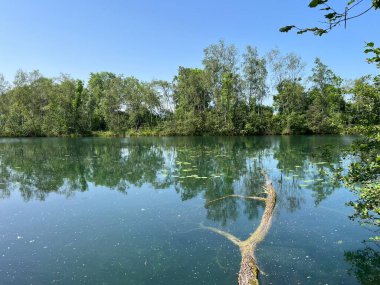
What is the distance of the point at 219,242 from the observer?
7449 mm

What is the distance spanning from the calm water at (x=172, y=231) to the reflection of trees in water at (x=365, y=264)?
2cm

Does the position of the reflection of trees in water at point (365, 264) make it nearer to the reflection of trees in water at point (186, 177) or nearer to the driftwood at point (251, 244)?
the driftwood at point (251, 244)

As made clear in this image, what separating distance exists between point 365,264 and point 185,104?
56932 millimetres

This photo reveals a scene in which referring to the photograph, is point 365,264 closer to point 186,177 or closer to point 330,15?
point 330,15

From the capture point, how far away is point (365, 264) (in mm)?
6230

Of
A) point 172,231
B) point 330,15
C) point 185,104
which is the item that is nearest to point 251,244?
point 172,231

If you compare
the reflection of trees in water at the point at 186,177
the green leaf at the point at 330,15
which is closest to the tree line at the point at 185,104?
the reflection of trees in water at the point at 186,177

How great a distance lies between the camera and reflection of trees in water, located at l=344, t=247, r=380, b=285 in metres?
5.71

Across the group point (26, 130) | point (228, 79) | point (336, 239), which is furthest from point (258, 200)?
point (26, 130)

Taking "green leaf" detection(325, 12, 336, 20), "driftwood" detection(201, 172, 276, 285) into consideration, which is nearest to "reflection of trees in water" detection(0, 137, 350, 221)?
"driftwood" detection(201, 172, 276, 285)

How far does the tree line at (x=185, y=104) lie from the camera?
57219 millimetres

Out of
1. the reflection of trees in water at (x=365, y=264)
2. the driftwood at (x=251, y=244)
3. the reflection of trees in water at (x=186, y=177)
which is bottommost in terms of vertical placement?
the reflection of trees in water at (x=365, y=264)

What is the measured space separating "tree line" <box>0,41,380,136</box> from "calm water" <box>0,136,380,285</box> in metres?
42.7

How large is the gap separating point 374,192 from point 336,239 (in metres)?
3.36
